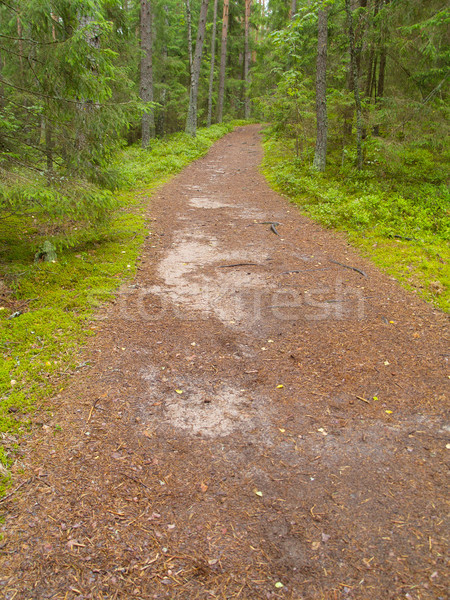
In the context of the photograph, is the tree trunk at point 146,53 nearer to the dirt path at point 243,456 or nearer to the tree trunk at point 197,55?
the tree trunk at point 197,55

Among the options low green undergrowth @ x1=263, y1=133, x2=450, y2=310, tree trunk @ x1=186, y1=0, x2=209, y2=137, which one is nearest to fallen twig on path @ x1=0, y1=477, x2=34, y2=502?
low green undergrowth @ x1=263, y1=133, x2=450, y2=310

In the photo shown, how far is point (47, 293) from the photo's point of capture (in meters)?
5.43

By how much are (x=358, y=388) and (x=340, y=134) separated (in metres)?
12.3

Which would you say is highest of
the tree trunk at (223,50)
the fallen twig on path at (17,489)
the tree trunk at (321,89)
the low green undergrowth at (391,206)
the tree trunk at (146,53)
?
the tree trunk at (223,50)

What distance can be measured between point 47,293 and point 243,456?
3791 mm

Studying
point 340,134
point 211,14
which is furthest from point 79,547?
point 211,14

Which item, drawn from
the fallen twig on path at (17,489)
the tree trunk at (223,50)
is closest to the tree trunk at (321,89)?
the fallen twig on path at (17,489)

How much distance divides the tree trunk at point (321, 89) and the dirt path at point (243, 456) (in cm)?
778

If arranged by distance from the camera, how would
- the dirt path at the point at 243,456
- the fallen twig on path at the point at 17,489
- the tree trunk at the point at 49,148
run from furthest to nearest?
the tree trunk at the point at 49,148 < the fallen twig on path at the point at 17,489 < the dirt path at the point at 243,456

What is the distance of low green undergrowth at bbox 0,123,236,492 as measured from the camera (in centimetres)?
377

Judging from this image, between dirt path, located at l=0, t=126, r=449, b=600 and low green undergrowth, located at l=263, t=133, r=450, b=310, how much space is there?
1.01 metres

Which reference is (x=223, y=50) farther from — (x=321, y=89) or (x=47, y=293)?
(x=47, y=293)

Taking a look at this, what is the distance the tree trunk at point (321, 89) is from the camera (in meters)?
11.0

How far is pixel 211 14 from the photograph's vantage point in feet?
98.5
